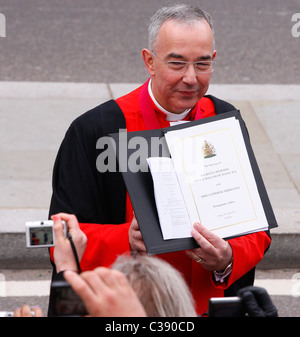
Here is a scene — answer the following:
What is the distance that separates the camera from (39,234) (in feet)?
8.86

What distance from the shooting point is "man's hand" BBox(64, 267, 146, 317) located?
6.81ft

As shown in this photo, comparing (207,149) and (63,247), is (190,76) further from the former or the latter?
(63,247)

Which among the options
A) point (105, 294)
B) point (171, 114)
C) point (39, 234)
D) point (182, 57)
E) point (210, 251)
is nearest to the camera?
point (105, 294)

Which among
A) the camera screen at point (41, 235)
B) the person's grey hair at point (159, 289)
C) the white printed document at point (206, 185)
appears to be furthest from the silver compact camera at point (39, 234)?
the white printed document at point (206, 185)

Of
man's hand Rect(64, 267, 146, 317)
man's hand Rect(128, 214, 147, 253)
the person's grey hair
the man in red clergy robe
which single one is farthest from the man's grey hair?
man's hand Rect(64, 267, 146, 317)

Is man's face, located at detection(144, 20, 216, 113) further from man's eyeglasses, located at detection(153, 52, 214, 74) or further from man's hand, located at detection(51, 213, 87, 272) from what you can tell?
man's hand, located at detection(51, 213, 87, 272)

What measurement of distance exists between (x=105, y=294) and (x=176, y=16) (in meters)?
1.61

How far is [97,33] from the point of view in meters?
10.9

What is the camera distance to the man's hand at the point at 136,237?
10.4 ft

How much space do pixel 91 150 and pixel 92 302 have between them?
141 centimetres

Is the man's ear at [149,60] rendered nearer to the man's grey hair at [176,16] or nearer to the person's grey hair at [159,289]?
the man's grey hair at [176,16]

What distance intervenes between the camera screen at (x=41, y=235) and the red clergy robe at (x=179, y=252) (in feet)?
1.97

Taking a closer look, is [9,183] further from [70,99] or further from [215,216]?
[215,216]

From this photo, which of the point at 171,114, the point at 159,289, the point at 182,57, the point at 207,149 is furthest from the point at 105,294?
the point at 171,114
